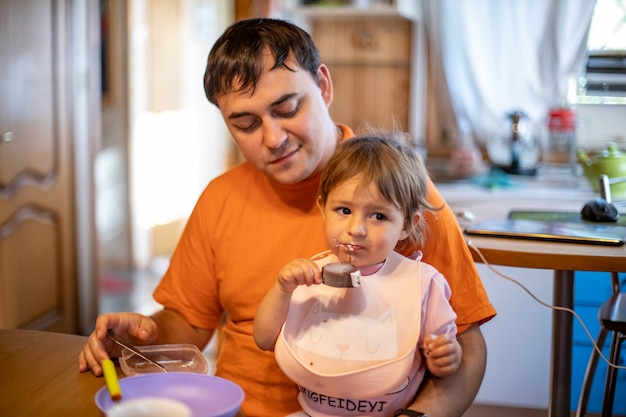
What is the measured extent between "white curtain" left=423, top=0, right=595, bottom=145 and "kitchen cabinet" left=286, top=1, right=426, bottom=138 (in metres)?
0.11

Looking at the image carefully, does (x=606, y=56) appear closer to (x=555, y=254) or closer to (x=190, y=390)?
(x=555, y=254)

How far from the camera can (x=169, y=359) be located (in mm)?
1223

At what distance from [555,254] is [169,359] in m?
0.76

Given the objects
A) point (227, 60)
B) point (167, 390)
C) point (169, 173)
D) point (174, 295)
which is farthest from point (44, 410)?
point (169, 173)

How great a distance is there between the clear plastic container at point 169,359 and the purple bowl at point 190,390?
0.15 m

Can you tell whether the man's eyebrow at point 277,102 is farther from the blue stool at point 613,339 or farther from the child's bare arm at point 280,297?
the blue stool at point 613,339

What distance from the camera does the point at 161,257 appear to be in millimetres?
5422

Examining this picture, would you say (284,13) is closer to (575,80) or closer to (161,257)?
(575,80)

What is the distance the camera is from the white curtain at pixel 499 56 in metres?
3.80

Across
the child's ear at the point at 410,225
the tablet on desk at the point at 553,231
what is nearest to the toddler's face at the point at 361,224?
the child's ear at the point at 410,225

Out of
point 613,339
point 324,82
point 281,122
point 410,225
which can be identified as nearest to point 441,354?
point 410,225

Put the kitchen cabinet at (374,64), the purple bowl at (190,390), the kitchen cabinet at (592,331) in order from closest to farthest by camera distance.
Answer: the purple bowl at (190,390) < the kitchen cabinet at (592,331) < the kitchen cabinet at (374,64)

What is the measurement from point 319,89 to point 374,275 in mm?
393

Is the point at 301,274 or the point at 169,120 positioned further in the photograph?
the point at 169,120
